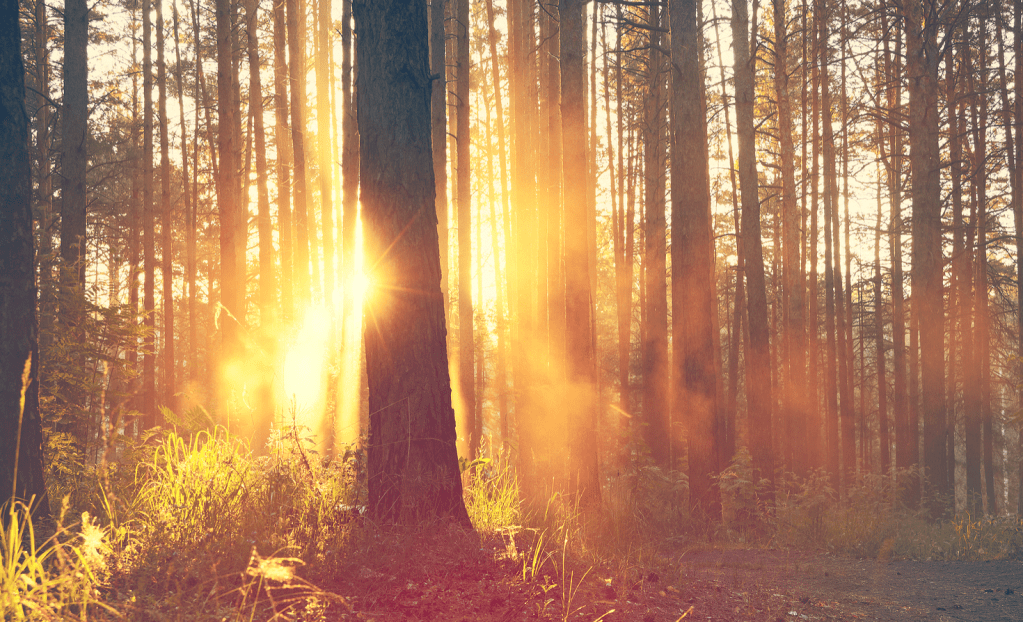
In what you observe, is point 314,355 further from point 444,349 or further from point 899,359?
point 899,359

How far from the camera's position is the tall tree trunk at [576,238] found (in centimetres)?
788

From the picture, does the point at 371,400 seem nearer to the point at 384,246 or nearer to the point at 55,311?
the point at 384,246

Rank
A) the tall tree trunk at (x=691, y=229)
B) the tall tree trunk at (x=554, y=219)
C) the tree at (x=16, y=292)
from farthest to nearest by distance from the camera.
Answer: the tall tree trunk at (x=554, y=219), the tall tree trunk at (x=691, y=229), the tree at (x=16, y=292)

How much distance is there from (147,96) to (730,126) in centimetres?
1965

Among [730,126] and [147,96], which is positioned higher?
[147,96]

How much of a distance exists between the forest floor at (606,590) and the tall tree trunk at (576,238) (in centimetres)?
292

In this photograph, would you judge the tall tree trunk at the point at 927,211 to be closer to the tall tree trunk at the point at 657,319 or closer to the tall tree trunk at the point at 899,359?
the tall tree trunk at the point at 899,359

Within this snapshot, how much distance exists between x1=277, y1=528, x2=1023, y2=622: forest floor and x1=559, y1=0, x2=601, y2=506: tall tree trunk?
2.92 metres

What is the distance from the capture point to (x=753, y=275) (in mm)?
10945

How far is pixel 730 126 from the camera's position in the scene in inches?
722

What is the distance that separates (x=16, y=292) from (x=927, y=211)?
1327 centimetres

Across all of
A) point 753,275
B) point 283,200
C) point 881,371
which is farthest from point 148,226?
point 881,371

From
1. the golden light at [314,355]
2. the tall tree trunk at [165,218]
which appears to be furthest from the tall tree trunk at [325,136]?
the tall tree trunk at [165,218]

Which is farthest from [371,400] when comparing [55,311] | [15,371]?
[55,311]
